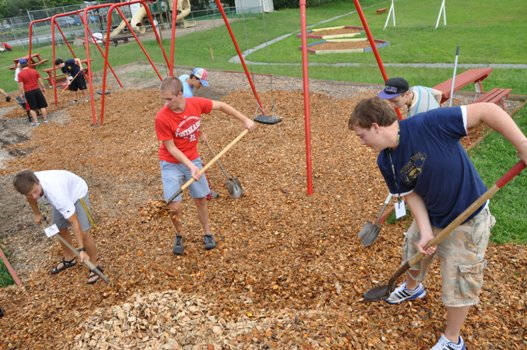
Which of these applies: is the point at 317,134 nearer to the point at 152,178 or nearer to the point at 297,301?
the point at 152,178

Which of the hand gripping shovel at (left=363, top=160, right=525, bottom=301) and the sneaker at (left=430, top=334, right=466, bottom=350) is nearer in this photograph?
the hand gripping shovel at (left=363, top=160, right=525, bottom=301)

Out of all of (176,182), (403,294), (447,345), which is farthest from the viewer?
(176,182)

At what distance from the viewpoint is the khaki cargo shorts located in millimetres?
2271

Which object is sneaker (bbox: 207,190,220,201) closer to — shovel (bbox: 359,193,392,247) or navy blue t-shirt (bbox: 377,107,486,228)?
shovel (bbox: 359,193,392,247)

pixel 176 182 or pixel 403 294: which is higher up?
pixel 176 182

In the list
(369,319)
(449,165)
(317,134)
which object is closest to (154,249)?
(369,319)

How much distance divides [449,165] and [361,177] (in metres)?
3.15

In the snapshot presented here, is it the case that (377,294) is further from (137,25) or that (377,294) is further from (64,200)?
(137,25)

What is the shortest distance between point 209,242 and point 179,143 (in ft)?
3.81

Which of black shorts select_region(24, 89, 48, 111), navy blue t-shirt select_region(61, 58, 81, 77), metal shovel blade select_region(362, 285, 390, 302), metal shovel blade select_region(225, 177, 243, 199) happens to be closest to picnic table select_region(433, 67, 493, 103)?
metal shovel blade select_region(225, 177, 243, 199)

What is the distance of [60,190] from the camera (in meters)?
3.55

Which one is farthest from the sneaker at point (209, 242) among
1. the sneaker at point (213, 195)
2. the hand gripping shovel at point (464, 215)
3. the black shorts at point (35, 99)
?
the black shorts at point (35, 99)

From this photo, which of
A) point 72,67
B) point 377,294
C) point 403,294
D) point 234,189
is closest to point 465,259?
point 403,294

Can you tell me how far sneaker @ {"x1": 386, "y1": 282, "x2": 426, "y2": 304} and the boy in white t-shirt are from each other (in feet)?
9.34
